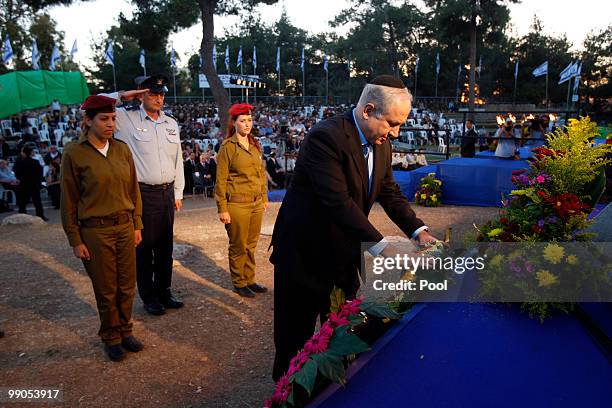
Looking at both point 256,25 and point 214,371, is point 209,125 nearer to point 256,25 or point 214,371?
point 214,371

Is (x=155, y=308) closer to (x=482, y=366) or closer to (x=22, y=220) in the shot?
(x=482, y=366)

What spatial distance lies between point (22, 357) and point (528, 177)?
12.6ft

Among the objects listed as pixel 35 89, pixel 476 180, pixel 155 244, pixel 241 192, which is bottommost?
pixel 476 180

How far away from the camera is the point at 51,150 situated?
1252 cm

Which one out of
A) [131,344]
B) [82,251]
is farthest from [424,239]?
[131,344]

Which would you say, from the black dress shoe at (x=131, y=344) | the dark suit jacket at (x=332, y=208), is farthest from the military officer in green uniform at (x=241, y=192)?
the dark suit jacket at (x=332, y=208)

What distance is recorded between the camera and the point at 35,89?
539 inches

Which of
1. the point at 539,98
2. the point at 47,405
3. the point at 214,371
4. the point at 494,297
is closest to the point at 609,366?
the point at 494,297

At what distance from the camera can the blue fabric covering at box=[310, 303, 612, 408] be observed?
1.61 meters

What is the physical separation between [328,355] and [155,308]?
3137 millimetres

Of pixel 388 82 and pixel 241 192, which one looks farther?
pixel 241 192

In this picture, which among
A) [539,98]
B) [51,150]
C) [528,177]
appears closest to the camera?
[528,177]

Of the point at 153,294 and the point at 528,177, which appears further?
the point at 153,294

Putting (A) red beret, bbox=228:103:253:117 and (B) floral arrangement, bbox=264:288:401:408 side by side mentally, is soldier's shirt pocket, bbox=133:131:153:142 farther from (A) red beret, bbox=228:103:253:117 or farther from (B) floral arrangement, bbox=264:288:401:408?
(B) floral arrangement, bbox=264:288:401:408
